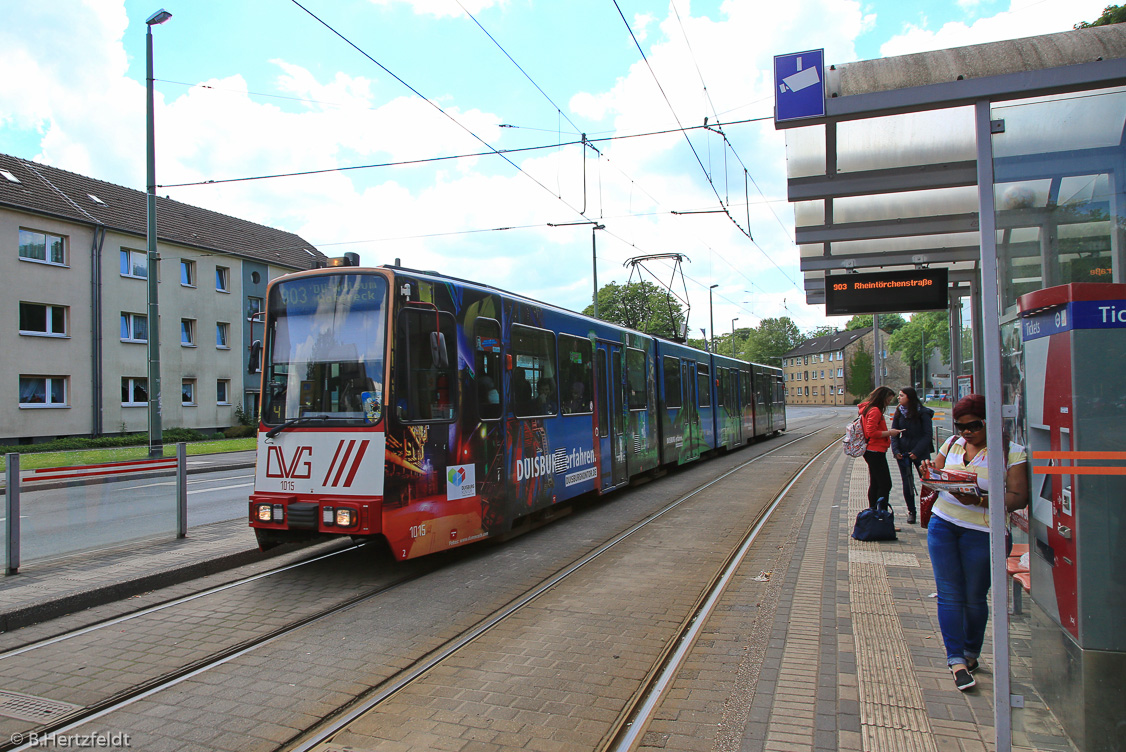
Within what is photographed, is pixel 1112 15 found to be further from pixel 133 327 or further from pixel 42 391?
pixel 42 391

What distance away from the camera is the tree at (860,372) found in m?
90.4

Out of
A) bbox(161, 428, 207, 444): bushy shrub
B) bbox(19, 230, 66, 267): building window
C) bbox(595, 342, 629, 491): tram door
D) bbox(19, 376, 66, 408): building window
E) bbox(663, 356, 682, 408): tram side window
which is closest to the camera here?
bbox(595, 342, 629, 491): tram door

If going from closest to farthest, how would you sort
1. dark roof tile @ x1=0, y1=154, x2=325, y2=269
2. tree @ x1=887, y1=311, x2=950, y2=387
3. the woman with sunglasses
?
1. the woman with sunglasses
2. dark roof tile @ x1=0, y1=154, x2=325, y2=269
3. tree @ x1=887, y1=311, x2=950, y2=387

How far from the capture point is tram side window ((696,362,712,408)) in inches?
718

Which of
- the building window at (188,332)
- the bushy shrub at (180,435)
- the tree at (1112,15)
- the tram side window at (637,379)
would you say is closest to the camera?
the tram side window at (637,379)

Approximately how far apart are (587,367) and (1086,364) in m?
7.99

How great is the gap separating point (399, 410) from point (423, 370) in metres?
0.50

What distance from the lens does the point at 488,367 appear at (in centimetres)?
799

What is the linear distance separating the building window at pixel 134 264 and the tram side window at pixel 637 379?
77.6 ft

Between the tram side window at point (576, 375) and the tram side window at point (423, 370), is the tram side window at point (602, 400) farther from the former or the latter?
the tram side window at point (423, 370)

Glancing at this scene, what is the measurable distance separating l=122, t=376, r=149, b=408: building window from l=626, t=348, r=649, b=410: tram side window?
76.3 ft

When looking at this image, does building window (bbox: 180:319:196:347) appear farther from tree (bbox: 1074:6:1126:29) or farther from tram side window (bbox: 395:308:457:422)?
tree (bbox: 1074:6:1126:29)

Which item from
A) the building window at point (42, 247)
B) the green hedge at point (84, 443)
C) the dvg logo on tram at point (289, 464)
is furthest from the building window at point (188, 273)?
the dvg logo on tram at point (289, 464)

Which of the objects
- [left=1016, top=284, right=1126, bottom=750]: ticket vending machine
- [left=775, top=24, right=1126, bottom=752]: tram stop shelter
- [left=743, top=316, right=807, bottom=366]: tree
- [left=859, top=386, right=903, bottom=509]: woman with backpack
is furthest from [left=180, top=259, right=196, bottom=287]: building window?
[left=743, top=316, right=807, bottom=366]: tree
